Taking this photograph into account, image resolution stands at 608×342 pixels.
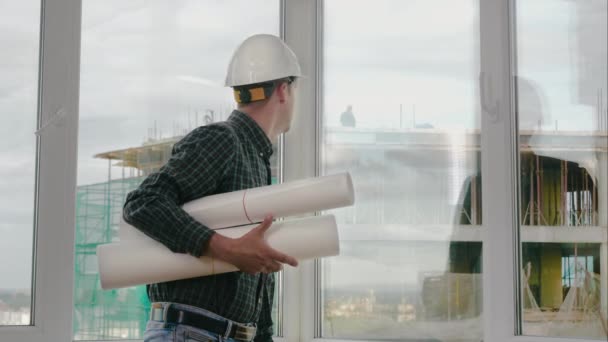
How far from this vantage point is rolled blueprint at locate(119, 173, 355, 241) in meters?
1.84

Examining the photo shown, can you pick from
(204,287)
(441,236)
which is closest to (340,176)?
(204,287)

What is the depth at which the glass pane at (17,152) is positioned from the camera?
109 inches

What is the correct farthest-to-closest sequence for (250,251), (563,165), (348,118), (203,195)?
1. (348,118)
2. (563,165)
3. (203,195)
4. (250,251)

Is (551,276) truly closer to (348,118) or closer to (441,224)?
(441,224)

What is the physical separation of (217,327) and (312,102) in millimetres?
1421

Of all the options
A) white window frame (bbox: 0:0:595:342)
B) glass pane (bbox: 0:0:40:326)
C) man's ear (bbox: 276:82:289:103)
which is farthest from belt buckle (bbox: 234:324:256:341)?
glass pane (bbox: 0:0:40:326)

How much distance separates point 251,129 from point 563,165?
3.63 ft

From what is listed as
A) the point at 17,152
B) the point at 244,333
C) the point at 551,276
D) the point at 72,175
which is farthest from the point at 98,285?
the point at 551,276

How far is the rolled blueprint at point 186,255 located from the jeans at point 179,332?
0.31ft

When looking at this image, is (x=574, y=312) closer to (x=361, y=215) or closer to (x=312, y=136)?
(x=361, y=215)

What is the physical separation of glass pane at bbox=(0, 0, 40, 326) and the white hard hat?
3.12 ft

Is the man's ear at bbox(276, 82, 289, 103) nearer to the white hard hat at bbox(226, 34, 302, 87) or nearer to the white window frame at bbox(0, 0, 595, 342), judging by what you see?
the white hard hat at bbox(226, 34, 302, 87)

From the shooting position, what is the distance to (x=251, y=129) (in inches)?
83.6

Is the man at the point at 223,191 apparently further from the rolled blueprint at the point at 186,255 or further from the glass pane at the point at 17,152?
the glass pane at the point at 17,152
